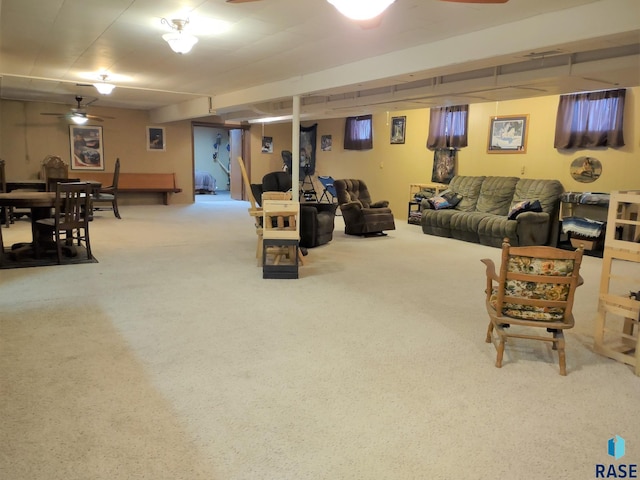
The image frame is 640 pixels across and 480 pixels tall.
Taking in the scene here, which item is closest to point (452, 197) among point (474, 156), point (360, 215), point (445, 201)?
point (445, 201)

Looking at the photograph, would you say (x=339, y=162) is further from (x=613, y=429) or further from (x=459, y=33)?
(x=613, y=429)

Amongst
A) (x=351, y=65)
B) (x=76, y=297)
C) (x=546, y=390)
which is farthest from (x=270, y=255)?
(x=546, y=390)

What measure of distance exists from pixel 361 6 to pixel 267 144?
11.4m

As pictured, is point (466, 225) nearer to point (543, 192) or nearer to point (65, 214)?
point (543, 192)

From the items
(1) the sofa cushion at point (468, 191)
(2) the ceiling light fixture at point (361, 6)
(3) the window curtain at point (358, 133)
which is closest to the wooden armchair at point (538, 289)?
(2) the ceiling light fixture at point (361, 6)

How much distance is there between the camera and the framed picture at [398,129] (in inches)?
403

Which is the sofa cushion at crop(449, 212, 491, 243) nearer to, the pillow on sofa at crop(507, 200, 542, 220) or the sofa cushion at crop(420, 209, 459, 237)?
the sofa cushion at crop(420, 209, 459, 237)

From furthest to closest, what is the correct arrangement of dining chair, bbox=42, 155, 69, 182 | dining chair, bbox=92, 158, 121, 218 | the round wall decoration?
dining chair, bbox=42, 155, 69, 182
dining chair, bbox=92, 158, 121, 218
the round wall decoration

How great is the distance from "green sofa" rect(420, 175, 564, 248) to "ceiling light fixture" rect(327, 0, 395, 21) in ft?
16.4

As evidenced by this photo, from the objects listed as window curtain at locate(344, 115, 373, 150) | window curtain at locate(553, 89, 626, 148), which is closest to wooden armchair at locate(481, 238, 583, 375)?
window curtain at locate(553, 89, 626, 148)

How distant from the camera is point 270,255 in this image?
Answer: 553 cm

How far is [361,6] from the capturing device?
2.40 m

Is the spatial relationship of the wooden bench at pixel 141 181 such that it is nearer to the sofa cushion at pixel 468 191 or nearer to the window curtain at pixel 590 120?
the sofa cushion at pixel 468 191

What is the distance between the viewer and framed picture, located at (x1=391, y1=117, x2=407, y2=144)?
10.2 meters
